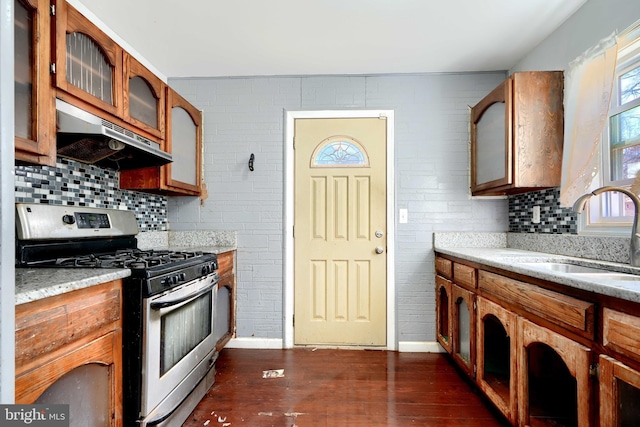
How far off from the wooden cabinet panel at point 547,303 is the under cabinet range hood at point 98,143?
7.04 ft

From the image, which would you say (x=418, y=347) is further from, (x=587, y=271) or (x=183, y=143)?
(x=183, y=143)

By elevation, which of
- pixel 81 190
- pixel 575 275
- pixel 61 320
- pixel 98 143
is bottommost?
pixel 61 320

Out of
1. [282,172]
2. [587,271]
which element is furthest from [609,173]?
[282,172]

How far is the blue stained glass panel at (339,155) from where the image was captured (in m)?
2.67

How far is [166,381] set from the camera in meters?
1.48

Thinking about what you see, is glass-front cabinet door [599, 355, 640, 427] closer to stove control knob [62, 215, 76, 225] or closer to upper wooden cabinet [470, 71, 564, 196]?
upper wooden cabinet [470, 71, 564, 196]

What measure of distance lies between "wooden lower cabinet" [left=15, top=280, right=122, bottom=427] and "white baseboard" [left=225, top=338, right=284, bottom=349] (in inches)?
54.5

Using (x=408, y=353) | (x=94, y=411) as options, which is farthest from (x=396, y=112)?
(x=94, y=411)

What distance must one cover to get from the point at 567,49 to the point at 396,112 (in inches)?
47.3

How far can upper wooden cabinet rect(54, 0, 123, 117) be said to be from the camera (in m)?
1.37

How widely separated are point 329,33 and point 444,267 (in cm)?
199

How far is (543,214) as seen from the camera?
2.19m

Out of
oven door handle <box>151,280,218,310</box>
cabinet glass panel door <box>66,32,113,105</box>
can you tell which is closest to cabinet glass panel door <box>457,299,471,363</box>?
oven door handle <box>151,280,218,310</box>

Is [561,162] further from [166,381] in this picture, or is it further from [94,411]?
[94,411]
